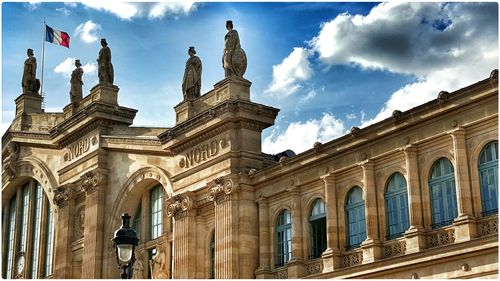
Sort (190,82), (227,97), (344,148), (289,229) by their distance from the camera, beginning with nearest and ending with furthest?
(344,148), (289,229), (227,97), (190,82)

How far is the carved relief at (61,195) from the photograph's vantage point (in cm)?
4603

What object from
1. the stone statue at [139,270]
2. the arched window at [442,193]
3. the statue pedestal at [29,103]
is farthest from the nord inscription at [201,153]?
the statue pedestal at [29,103]

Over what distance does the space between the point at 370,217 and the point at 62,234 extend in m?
19.5

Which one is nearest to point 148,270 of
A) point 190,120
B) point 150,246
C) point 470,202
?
point 150,246

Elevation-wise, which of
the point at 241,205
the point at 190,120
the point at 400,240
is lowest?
the point at 400,240

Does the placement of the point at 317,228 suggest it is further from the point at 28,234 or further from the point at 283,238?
the point at 28,234

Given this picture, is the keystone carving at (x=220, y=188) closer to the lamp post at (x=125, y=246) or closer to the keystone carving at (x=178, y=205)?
the keystone carving at (x=178, y=205)

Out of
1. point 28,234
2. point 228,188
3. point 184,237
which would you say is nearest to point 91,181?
point 184,237

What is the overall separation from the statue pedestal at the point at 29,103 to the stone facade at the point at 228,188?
0.06 metres

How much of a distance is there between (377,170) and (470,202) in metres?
4.18

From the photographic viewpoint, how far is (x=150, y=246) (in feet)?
136

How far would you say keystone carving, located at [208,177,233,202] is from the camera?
35.8 meters

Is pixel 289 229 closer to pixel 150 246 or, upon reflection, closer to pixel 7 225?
pixel 150 246

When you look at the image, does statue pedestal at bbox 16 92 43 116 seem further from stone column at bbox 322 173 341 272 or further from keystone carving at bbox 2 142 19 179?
stone column at bbox 322 173 341 272
